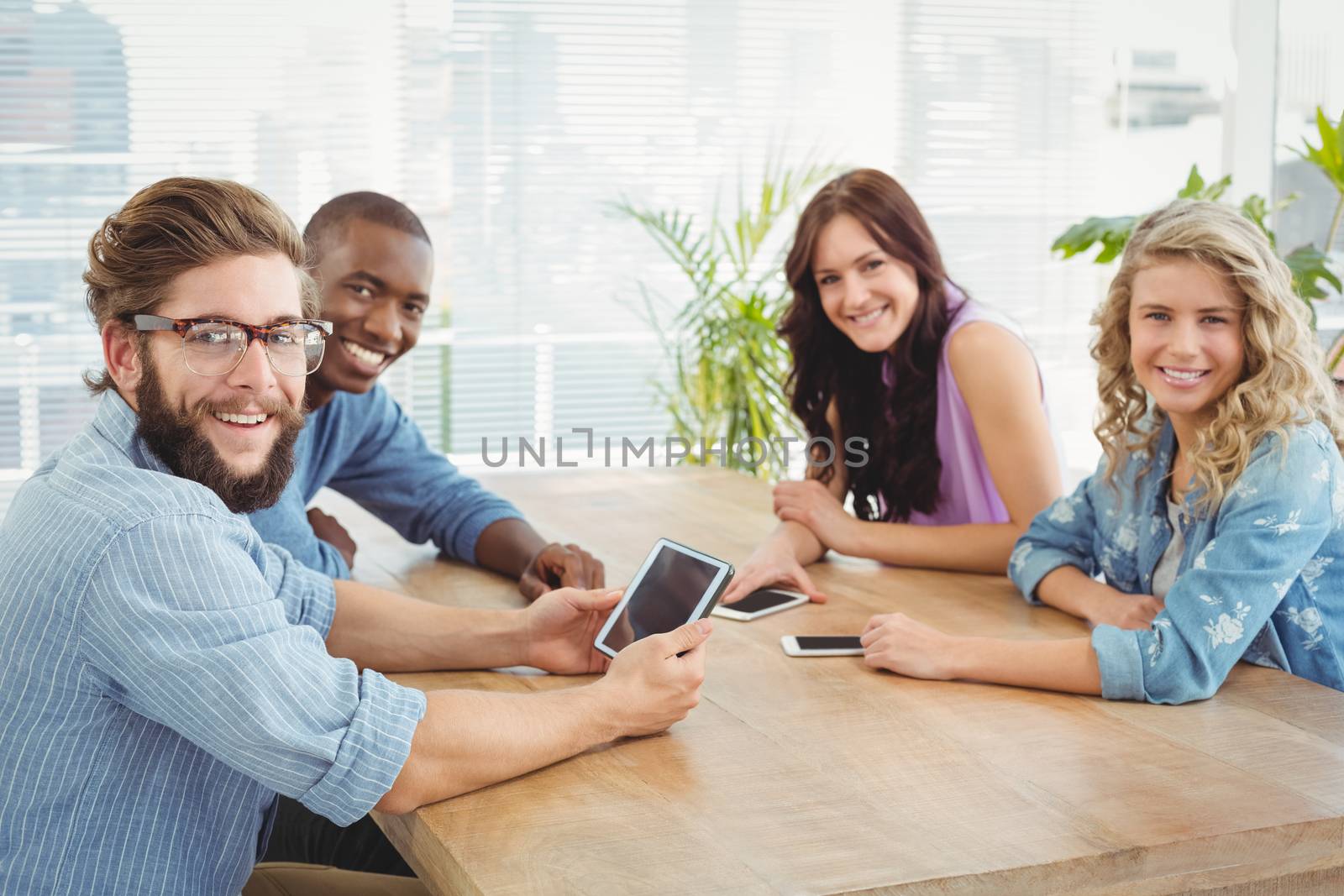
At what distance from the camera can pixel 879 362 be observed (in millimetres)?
2588

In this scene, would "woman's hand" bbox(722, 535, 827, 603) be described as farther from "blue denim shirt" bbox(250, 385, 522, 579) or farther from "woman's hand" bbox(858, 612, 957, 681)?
"blue denim shirt" bbox(250, 385, 522, 579)

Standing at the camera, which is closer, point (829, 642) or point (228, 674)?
point (228, 674)

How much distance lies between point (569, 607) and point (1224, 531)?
0.82 metres

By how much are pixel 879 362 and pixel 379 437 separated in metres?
1.02

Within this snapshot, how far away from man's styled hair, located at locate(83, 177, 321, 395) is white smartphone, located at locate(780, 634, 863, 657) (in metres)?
0.85

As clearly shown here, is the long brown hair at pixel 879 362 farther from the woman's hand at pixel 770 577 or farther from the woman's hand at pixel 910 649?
the woman's hand at pixel 910 649

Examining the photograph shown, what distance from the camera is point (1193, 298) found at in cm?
166

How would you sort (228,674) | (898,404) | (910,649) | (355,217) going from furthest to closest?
(898,404) → (355,217) → (910,649) → (228,674)

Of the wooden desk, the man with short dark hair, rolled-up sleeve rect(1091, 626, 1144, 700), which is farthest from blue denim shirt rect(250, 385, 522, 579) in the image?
rolled-up sleeve rect(1091, 626, 1144, 700)

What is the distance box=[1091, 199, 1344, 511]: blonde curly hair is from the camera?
1.59 metres

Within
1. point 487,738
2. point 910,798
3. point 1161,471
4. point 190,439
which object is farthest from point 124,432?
point 1161,471

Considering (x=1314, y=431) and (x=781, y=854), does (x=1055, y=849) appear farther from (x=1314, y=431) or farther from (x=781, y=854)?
(x=1314, y=431)

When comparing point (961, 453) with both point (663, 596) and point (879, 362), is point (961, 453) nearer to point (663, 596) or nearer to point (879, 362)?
point (879, 362)

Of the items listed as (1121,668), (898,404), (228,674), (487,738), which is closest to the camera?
(228,674)
